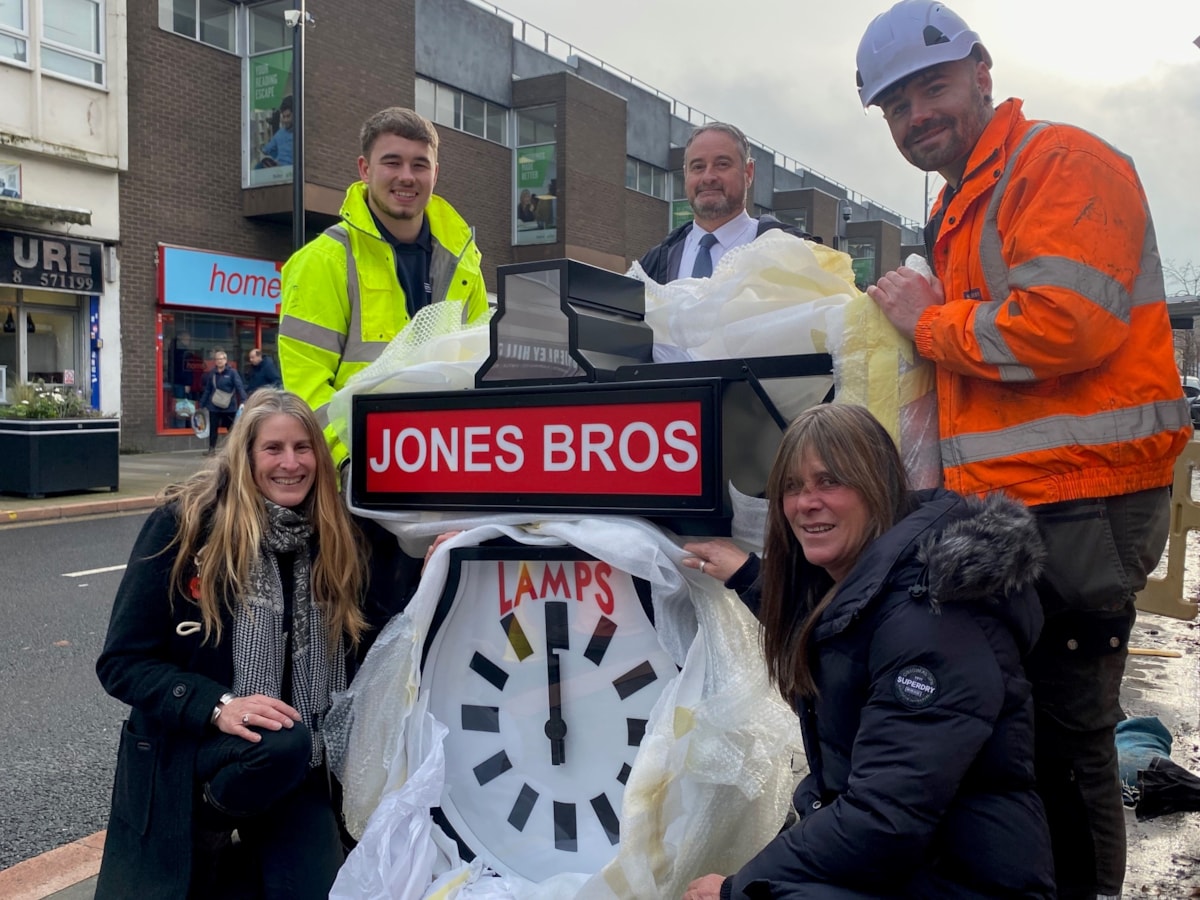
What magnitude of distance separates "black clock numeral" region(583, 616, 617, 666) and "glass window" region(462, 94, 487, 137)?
21796mm

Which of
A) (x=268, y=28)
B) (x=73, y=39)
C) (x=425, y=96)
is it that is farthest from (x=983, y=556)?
(x=425, y=96)

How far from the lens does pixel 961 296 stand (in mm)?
2039

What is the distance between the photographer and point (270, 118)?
54.0ft

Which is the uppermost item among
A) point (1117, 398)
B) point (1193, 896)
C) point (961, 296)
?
point (961, 296)

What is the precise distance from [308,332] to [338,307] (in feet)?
0.35

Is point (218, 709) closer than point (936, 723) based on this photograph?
No

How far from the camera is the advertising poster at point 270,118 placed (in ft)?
53.5

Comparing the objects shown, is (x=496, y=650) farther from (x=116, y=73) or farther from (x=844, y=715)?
(x=116, y=73)

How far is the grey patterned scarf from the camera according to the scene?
2402mm

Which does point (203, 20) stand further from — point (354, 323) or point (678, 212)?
point (354, 323)

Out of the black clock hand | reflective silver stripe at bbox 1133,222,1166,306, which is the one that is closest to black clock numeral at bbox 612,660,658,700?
the black clock hand

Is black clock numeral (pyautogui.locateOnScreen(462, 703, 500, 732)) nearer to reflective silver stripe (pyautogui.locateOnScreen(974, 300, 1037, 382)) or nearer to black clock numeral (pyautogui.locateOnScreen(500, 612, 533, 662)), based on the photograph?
black clock numeral (pyautogui.locateOnScreen(500, 612, 533, 662))

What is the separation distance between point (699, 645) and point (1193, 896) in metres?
1.65

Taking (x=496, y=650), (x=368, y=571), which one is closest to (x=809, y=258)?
(x=496, y=650)
